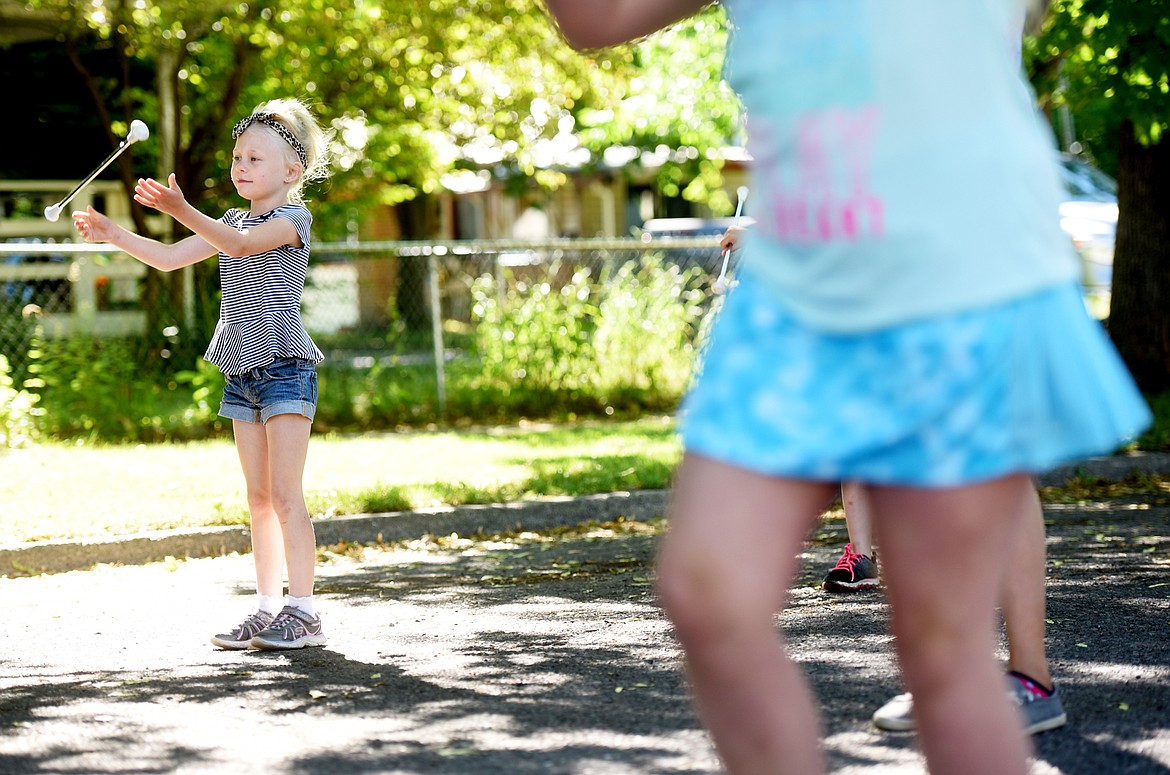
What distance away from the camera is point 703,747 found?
3.52 metres

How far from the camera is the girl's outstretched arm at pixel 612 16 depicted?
2096mm

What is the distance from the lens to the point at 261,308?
4840 millimetres

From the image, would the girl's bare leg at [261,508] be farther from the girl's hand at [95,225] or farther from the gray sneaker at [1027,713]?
the gray sneaker at [1027,713]

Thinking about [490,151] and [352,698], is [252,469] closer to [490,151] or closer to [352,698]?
[352,698]

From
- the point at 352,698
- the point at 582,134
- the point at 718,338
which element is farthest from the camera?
the point at 582,134

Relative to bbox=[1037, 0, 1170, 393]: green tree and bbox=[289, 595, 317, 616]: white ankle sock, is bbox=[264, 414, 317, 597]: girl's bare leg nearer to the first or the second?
bbox=[289, 595, 317, 616]: white ankle sock

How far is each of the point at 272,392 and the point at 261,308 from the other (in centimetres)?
28

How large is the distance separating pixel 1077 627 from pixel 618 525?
3.40 m

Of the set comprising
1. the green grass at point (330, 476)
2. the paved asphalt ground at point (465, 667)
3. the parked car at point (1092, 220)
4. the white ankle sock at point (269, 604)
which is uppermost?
the parked car at point (1092, 220)

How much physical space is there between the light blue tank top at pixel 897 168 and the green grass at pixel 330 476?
576 cm

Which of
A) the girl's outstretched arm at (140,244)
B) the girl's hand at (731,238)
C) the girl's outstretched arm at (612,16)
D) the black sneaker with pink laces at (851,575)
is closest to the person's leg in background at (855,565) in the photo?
the black sneaker with pink laces at (851,575)

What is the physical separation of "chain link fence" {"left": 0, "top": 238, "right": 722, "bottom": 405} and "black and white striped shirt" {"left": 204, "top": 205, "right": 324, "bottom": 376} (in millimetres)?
6289

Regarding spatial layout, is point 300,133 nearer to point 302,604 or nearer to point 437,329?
point 302,604

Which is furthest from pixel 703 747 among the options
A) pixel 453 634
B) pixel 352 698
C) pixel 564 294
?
pixel 564 294
